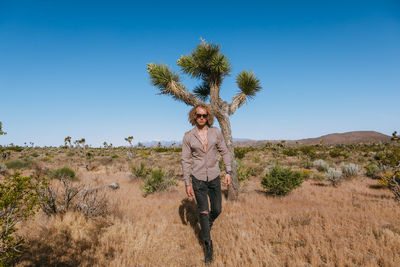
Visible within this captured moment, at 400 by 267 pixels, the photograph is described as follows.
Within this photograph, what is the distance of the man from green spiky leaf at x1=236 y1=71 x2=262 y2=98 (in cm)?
426

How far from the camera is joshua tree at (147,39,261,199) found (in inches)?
246

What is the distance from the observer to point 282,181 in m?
6.44

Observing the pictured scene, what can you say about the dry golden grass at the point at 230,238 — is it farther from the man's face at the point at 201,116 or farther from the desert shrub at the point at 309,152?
the desert shrub at the point at 309,152

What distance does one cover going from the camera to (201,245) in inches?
131

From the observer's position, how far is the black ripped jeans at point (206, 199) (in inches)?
115

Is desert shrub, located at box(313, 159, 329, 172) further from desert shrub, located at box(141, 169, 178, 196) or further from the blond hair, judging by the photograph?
the blond hair

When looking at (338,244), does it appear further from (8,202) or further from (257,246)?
(8,202)

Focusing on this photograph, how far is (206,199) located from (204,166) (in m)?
0.52

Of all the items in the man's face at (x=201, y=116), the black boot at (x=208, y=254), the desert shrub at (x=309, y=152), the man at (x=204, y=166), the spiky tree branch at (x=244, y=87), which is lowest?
the black boot at (x=208, y=254)

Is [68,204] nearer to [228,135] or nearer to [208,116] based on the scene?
[208,116]

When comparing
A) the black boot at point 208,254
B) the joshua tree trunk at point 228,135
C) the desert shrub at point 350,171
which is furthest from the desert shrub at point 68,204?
the desert shrub at point 350,171

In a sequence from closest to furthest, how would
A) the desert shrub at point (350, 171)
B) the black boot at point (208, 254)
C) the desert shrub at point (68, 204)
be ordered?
the black boot at point (208, 254)
the desert shrub at point (68, 204)
the desert shrub at point (350, 171)

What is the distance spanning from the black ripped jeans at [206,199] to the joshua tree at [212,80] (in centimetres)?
300

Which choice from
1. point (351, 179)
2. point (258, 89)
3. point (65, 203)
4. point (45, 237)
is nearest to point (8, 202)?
point (45, 237)
